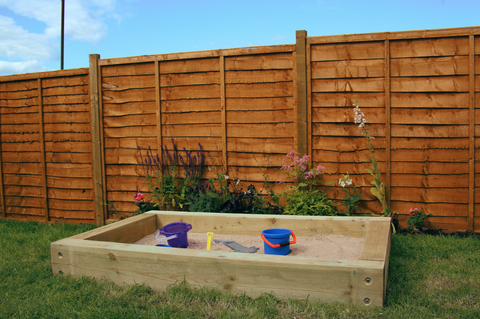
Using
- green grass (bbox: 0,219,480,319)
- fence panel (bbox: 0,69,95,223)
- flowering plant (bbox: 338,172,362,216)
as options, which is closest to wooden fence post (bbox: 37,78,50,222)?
fence panel (bbox: 0,69,95,223)

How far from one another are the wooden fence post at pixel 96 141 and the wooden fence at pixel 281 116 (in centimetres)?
2

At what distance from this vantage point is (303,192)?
12.4 ft

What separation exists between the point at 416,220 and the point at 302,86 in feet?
6.14

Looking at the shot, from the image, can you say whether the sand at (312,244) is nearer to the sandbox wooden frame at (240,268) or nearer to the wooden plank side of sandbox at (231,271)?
the sandbox wooden frame at (240,268)

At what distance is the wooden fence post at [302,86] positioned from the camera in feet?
12.4

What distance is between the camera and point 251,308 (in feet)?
5.96

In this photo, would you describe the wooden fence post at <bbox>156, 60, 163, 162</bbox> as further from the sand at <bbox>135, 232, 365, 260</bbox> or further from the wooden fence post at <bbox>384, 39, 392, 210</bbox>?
the wooden fence post at <bbox>384, 39, 392, 210</bbox>

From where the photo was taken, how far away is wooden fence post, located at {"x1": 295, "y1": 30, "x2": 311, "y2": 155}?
12.4 ft

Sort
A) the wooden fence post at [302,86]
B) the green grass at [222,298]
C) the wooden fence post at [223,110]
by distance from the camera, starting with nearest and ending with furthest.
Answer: the green grass at [222,298], the wooden fence post at [302,86], the wooden fence post at [223,110]

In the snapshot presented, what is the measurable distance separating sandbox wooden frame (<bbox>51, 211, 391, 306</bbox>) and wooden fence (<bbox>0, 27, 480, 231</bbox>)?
1207 millimetres

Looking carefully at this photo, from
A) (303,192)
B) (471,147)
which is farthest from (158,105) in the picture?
(471,147)

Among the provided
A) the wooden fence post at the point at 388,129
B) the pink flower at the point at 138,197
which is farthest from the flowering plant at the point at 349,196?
the pink flower at the point at 138,197

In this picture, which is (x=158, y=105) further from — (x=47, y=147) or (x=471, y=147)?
(x=471, y=147)

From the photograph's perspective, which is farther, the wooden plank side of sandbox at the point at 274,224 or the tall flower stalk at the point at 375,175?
the tall flower stalk at the point at 375,175
